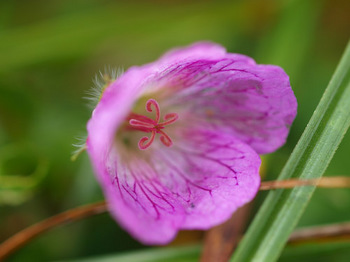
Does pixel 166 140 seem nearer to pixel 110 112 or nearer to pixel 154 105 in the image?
pixel 154 105

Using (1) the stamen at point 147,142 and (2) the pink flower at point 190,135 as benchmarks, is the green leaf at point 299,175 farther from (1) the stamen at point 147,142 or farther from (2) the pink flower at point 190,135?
(1) the stamen at point 147,142

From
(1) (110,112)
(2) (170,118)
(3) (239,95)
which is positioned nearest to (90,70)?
(2) (170,118)

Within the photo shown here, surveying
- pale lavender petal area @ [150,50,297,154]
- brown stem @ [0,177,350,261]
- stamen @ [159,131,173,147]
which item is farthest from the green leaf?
stamen @ [159,131,173,147]

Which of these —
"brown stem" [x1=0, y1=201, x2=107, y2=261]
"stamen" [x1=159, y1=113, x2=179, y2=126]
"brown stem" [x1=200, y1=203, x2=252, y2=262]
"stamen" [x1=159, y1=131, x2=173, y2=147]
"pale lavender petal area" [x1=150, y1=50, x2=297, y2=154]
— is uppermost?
"pale lavender petal area" [x1=150, y1=50, x2=297, y2=154]

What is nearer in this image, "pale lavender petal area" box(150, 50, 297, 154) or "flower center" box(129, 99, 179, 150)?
"pale lavender petal area" box(150, 50, 297, 154)

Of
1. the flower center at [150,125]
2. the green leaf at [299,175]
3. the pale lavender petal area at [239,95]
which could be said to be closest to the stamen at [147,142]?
the flower center at [150,125]

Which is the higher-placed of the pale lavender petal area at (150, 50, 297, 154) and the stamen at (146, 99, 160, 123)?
the pale lavender petal area at (150, 50, 297, 154)

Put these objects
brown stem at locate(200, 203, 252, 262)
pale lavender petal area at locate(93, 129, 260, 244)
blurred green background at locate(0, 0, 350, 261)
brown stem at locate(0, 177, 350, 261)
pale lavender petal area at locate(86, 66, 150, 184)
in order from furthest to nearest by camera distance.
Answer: blurred green background at locate(0, 0, 350, 261) < brown stem at locate(200, 203, 252, 262) < brown stem at locate(0, 177, 350, 261) < pale lavender petal area at locate(93, 129, 260, 244) < pale lavender petal area at locate(86, 66, 150, 184)

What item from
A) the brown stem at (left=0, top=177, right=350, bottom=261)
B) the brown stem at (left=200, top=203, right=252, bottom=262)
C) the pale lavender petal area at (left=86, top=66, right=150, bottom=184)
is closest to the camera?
the pale lavender petal area at (left=86, top=66, right=150, bottom=184)

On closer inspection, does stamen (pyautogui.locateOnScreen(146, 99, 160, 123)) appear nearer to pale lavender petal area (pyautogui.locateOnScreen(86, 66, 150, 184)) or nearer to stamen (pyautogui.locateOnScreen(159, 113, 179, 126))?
stamen (pyautogui.locateOnScreen(159, 113, 179, 126))
